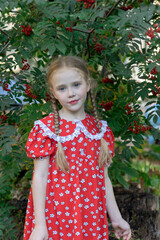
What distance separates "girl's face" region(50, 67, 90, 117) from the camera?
1.78 m

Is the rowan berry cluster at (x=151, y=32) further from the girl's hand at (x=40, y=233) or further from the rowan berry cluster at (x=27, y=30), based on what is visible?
the girl's hand at (x=40, y=233)

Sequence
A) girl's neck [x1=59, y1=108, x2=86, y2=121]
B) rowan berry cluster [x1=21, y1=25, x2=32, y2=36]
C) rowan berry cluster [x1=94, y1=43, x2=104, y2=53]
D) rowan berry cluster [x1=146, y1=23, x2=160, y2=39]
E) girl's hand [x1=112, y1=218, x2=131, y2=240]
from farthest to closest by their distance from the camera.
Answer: rowan berry cluster [x1=94, y1=43, x2=104, y2=53] < rowan berry cluster [x1=21, y1=25, x2=32, y2=36] < rowan berry cluster [x1=146, y1=23, x2=160, y2=39] < girl's hand [x1=112, y1=218, x2=131, y2=240] < girl's neck [x1=59, y1=108, x2=86, y2=121]

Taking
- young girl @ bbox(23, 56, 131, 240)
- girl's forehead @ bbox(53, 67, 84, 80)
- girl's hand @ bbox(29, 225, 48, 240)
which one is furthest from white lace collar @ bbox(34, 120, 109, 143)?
girl's hand @ bbox(29, 225, 48, 240)

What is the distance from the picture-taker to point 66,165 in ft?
5.88

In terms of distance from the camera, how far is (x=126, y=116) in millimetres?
2682

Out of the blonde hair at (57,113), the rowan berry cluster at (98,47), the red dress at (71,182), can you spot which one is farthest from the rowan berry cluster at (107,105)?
the red dress at (71,182)

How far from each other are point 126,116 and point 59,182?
1.07 m

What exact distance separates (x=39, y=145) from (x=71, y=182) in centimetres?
28

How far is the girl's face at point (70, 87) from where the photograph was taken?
5.85ft

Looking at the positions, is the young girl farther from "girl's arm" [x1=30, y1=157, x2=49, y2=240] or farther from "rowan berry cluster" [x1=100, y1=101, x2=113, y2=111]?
"rowan berry cluster" [x1=100, y1=101, x2=113, y2=111]

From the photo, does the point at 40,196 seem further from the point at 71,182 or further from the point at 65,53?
the point at 65,53

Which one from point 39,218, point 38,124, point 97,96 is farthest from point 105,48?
point 39,218

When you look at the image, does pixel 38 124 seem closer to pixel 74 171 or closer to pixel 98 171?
Answer: pixel 74 171

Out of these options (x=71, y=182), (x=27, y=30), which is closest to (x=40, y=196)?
(x=71, y=182)
